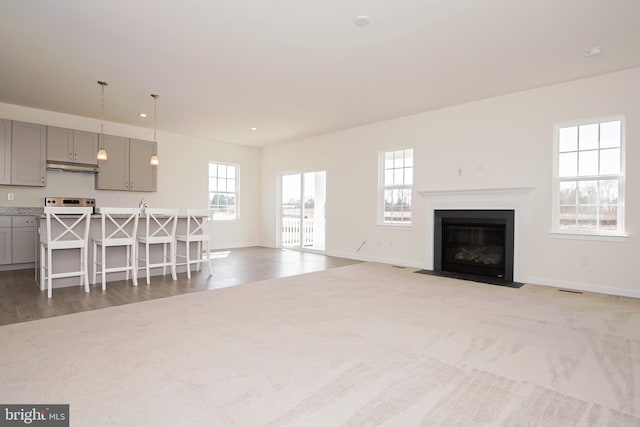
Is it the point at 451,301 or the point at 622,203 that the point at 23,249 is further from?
the point at 622,203

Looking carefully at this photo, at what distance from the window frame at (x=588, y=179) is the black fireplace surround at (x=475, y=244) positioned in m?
0.56

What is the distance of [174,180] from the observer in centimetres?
768

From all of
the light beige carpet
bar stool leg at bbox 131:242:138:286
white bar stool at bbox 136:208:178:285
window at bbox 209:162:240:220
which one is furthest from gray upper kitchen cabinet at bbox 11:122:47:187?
the light beige carpet

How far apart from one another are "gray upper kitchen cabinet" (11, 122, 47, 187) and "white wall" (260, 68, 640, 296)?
5.22 metres

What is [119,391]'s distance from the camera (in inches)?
74.2

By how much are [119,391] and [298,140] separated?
23.0 feet

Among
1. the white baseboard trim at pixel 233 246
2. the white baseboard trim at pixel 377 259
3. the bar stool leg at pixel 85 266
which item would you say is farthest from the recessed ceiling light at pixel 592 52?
the white baseboard trim at pixel 233 246

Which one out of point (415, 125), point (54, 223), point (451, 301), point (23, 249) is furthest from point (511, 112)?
point (23, 249)

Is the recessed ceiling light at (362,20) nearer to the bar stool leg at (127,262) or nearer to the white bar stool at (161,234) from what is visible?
the white bar stool at (161,234)

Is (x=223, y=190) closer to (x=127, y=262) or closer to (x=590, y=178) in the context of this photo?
(x=127, y=262)

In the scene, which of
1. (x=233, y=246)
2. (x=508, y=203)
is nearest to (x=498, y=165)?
(x=508, y=203)

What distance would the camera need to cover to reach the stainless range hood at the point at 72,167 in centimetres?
590

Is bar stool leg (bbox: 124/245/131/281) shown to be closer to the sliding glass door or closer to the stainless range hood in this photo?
the stainless range hood

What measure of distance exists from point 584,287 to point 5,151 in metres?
8.88
